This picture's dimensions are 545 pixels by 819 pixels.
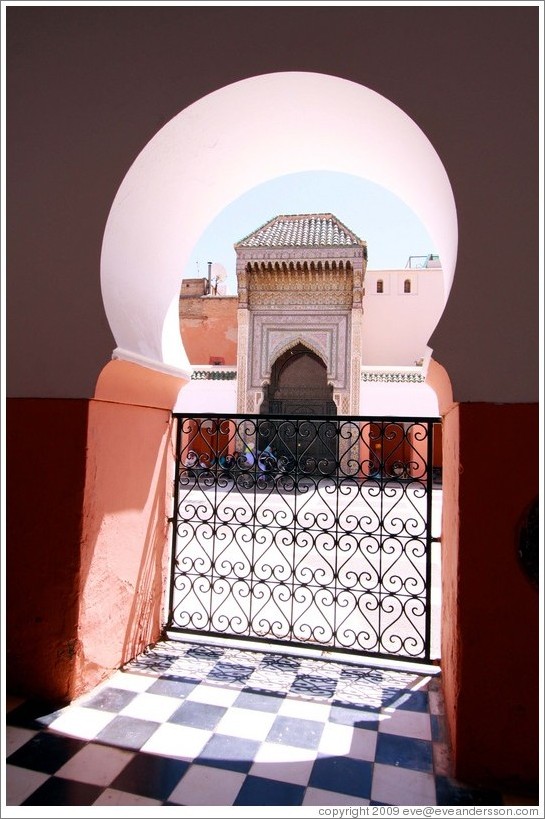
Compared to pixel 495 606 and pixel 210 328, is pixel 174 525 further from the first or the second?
pixel 210 328

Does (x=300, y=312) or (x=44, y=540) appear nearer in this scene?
(x=44, y=540)

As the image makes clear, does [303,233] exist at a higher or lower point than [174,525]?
higher

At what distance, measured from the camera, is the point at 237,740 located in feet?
6.21

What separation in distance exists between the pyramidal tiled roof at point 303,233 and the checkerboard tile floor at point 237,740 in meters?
14.3

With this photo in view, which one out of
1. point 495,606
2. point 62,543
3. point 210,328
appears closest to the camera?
point 495,606

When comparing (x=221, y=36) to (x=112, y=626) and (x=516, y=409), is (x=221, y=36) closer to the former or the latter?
(x=516, y=409)

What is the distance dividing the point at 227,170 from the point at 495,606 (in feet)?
7.31

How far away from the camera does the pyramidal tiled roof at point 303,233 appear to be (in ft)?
50.7

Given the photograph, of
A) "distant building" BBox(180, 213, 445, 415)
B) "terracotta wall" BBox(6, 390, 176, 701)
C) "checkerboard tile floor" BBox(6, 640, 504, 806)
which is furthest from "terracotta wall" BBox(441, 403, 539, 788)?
"distant building" BBox(180, 213, 445, 415)

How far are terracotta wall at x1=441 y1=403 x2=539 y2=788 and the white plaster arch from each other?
619 millimetres

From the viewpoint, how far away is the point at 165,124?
2043 millimetres

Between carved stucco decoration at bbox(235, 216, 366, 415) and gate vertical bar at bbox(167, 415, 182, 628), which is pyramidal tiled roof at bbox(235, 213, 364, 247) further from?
gate vertical bar at bbox(167, 415, 182, 628)

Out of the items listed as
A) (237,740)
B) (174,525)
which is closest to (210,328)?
(174,525)

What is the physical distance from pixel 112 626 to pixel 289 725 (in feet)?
3.00
